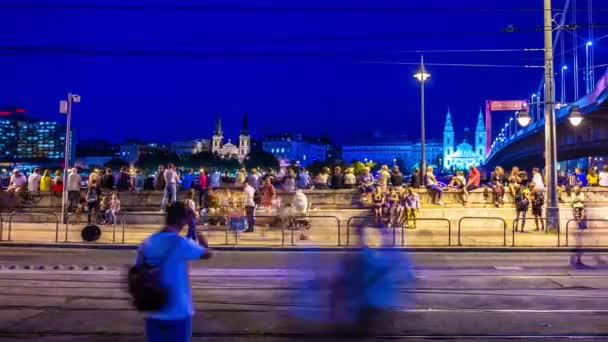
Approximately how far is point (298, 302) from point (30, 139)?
597 feet

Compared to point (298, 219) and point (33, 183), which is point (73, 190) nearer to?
point (33, 183)

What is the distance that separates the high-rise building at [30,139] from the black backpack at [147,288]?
551 feet

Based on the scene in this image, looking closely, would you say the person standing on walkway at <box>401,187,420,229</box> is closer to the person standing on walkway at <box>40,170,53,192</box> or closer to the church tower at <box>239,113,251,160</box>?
the person standing on walkway at <box>40,170,53,192</box>

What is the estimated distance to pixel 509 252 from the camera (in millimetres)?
18750

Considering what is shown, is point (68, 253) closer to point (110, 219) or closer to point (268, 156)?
point (110, 219)

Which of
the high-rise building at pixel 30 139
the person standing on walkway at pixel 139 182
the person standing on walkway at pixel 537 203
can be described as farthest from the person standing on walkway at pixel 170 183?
the high-rise building at pixel 30 139

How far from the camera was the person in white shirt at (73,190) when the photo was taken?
25328mm

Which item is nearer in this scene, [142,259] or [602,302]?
[142,259]

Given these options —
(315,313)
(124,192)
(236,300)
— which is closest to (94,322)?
(236,300)

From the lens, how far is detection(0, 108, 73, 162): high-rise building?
166m

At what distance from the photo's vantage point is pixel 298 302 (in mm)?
8070

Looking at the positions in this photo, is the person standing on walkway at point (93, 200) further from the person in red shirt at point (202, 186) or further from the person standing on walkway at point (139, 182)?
the person standing on walkway at point (139, 182)

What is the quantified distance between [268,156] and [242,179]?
123 metres

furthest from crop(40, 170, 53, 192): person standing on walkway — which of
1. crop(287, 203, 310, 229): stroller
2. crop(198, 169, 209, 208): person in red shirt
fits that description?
crop(287, 203, 310, 229): stroller
